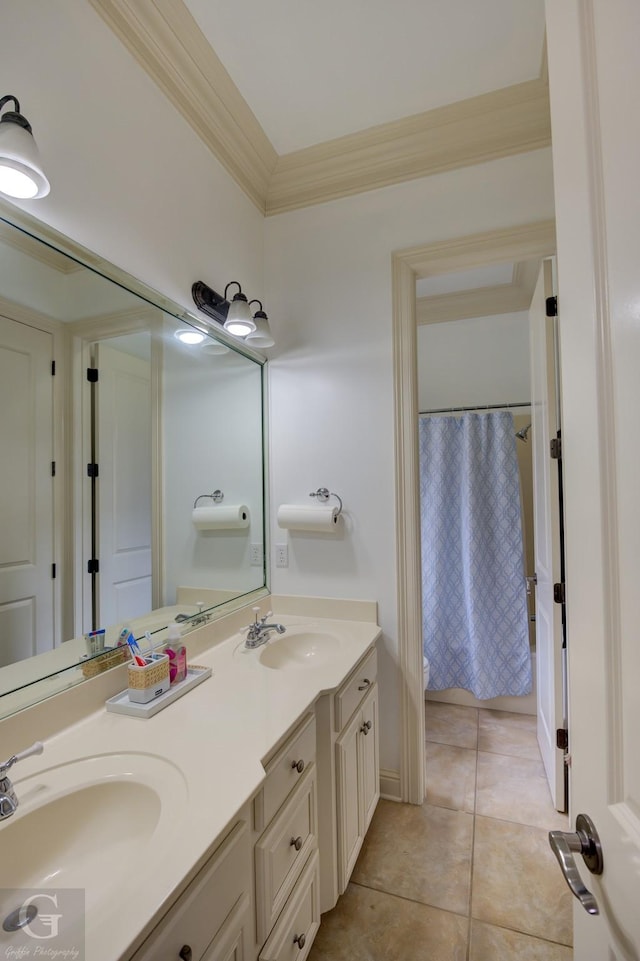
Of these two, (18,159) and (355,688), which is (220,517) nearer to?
(355,688)

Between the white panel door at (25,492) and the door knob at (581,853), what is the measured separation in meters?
1.11

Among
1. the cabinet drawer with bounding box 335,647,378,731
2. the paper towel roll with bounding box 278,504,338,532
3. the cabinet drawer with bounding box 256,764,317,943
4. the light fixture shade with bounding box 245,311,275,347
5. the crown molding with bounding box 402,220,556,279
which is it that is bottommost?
the cabinet drawer with bounding box 256,764,317,943

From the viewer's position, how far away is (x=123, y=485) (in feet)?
4.37

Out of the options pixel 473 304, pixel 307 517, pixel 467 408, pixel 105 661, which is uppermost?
pixel 473 304

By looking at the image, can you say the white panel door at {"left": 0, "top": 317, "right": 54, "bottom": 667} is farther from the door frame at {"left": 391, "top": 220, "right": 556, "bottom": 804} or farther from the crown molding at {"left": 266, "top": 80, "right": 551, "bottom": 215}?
the crown molding at {"left": 266, "top": 80, "right": 551, "bottom": 215}

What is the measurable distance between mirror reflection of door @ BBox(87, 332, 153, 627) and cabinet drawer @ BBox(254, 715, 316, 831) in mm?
622

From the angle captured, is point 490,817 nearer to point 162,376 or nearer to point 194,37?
point 162,376

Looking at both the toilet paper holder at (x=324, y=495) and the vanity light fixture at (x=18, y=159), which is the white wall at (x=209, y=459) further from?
the vanity light fixture at (x=18, y=159)

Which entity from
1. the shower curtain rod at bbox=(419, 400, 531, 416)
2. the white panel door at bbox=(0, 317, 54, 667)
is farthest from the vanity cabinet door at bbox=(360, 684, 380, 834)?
the shower curtain rod at bbox=(419, 400, 531, 416)

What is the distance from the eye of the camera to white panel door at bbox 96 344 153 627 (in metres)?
1.25

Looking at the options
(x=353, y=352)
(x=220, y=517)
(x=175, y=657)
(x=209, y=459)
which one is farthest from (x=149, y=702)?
(x=353, y=352)

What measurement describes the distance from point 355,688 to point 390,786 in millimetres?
732

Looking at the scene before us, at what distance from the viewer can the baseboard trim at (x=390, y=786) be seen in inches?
71.4

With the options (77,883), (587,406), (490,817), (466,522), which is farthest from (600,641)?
(466,522)
